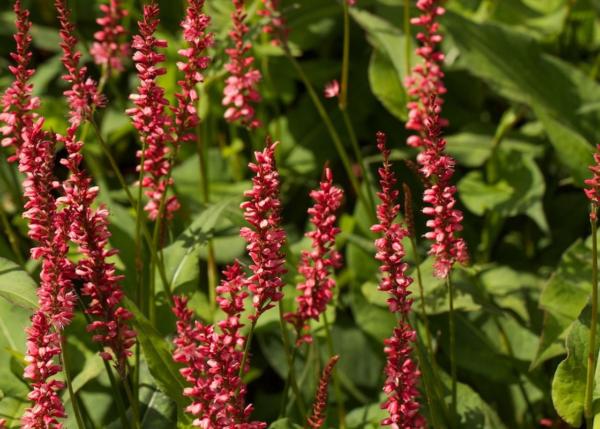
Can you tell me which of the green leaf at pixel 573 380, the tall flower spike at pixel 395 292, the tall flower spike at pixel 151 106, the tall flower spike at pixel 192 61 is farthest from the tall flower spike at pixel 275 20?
the green leaf at pixel 573 380

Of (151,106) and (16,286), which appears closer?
(151,106)

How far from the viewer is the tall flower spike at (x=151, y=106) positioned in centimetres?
231

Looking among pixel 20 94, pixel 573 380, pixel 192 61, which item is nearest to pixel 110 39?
pixel 20 94

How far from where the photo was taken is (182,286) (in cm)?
308

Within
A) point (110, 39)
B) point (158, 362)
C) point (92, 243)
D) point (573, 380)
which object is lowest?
point (573, 380)

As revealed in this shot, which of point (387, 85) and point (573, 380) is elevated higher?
point (387, 85)

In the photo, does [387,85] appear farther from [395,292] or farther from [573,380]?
[395,292]

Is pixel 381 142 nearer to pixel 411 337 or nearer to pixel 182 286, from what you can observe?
pixel 411 337

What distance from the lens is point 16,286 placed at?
265 centimetres

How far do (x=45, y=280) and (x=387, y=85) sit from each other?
2.12 meters

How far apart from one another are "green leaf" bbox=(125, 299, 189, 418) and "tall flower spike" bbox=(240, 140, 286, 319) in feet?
1.63

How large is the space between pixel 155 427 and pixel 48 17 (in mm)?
3058

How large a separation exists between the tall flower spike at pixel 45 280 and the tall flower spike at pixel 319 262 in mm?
631

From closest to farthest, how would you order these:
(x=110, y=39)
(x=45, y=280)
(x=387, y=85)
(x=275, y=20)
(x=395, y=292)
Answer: (x=45, y=280)
(x=395, y=292)
(x=275, y=20)
(x=110, y=39)
(x=387, y=85)
